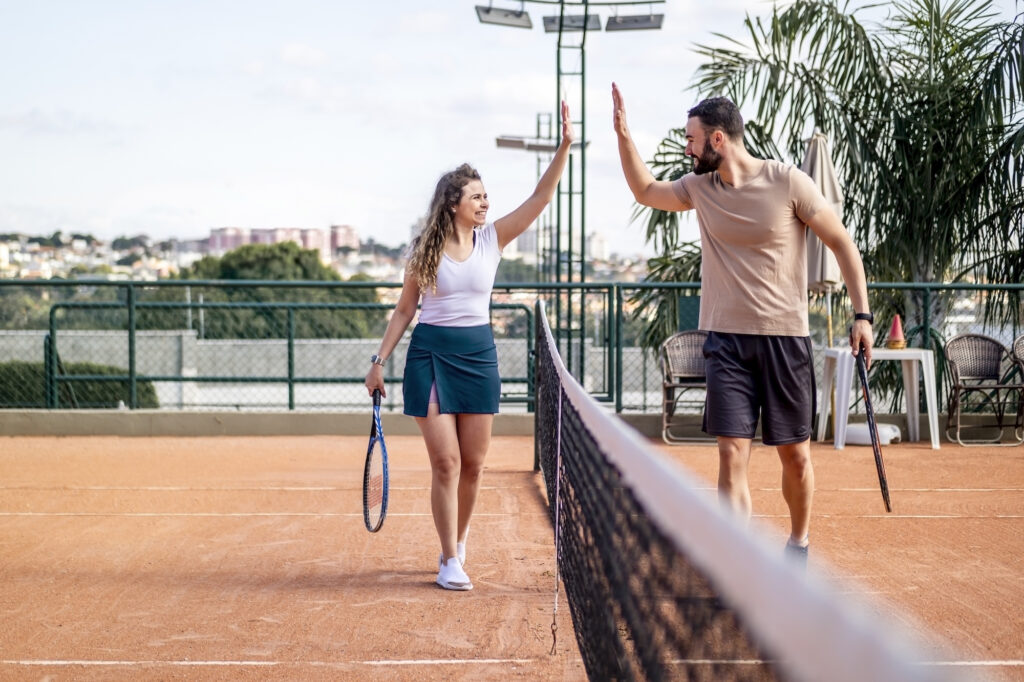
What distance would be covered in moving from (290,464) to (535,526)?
367 cm

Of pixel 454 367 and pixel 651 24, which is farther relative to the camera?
pixel 651 24

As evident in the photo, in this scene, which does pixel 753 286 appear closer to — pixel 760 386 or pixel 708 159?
pixel 760 386

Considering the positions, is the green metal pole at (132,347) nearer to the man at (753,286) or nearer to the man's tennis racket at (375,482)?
the man's tennis racket at (375,482)

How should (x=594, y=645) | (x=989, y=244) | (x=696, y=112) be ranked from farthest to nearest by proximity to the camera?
(x=989, y=244) → (x=696, y=112) → (x=594, y=645)

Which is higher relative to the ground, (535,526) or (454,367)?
(454,367)

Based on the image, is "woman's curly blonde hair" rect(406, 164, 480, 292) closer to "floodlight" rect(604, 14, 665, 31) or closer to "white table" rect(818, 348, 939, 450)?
"white table" rect(818, 348, 939, 450)

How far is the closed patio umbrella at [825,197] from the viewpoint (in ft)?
34.4

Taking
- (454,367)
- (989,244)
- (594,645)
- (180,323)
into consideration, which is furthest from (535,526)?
(989,244)

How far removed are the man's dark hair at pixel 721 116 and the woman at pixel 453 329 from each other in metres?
0.75

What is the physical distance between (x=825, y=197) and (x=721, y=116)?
613cm

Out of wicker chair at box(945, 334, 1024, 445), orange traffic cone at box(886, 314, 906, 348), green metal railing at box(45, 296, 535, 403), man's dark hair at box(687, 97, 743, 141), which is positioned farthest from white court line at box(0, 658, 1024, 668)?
wicker chair at box(945, 334, 1024, 445)

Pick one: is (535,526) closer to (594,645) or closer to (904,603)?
(904,603)

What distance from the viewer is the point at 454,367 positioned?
205 inches

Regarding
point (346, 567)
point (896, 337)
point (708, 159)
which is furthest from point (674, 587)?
point (896, 337)
